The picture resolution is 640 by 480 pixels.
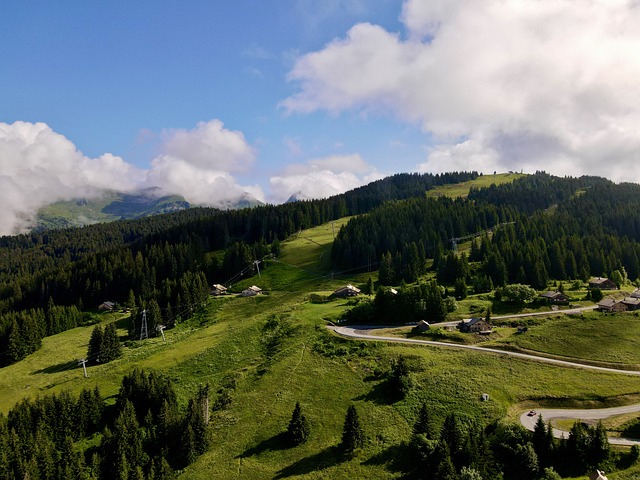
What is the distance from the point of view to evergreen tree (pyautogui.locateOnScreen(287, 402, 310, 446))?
2261 inches

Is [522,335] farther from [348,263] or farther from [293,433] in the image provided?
[348,263]

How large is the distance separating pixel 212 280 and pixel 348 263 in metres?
54.5

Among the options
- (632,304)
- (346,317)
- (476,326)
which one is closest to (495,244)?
(632,304)

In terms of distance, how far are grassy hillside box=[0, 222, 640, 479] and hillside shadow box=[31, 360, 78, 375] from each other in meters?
0.34

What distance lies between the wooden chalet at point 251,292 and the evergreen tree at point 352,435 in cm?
8363

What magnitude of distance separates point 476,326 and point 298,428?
43061 millimetres

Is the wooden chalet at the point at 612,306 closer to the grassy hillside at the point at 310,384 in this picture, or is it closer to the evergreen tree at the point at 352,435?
the grassy hillside at the point at 310,384

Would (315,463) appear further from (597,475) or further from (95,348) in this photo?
(95,348)

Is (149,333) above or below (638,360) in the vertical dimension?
above

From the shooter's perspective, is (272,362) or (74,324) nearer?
(272,362)

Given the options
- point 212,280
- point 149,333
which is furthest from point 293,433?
point 212,280

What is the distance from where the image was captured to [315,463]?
175ft

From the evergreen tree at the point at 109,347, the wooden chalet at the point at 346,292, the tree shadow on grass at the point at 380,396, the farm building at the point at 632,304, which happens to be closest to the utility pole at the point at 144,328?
the evergreen tree at the point at 109,347

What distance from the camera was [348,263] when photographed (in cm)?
15488
